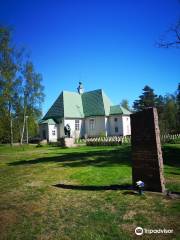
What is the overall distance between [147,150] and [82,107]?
45832 mm

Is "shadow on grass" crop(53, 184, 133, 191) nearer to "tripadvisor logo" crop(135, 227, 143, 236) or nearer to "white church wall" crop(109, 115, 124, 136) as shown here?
"tripadvisor logo" crop(135, 227, 143, 236)

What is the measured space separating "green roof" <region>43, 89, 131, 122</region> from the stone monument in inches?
1584

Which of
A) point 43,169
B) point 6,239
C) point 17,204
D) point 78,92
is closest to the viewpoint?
point 6,239

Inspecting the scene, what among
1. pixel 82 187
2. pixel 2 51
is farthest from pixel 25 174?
pixel 2 51

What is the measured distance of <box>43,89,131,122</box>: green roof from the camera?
164 feet

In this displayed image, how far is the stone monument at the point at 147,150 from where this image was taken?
8.24m

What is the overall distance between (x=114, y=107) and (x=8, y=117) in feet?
70.9

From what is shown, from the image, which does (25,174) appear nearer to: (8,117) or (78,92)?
(8,117)

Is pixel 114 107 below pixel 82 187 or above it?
above

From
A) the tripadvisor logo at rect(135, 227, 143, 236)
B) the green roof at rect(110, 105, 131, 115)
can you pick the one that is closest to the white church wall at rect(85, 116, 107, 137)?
the green roof at rect(110, 105, 131, 115)

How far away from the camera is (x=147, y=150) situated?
A: 856cm

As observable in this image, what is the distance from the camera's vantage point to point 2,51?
36781 mm

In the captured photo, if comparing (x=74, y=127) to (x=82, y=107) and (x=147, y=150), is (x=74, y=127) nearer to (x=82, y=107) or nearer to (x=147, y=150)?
(x=82, y=107)

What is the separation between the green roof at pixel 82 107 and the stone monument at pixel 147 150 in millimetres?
40221
